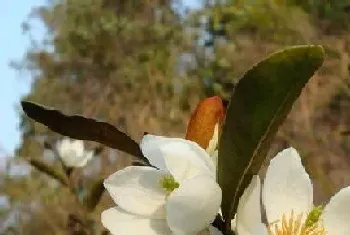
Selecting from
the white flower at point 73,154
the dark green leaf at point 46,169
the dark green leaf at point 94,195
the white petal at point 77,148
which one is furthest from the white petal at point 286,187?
the white petal at point 77,148

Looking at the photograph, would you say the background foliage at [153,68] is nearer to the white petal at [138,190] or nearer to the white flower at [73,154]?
the white flower at [73,154]

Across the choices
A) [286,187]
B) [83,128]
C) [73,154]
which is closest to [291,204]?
[286,187]

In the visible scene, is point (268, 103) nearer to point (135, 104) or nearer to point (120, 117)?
point (120, 117)

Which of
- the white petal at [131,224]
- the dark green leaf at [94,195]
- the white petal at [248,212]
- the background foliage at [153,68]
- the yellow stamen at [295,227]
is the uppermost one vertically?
the white petal at [248,212]

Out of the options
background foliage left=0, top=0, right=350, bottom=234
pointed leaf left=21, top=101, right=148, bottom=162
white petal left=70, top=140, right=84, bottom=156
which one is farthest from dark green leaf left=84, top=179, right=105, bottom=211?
background foliage left=0, top=0, right=350, bottom=234

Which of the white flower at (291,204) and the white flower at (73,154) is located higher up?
the white flower at (291,204)

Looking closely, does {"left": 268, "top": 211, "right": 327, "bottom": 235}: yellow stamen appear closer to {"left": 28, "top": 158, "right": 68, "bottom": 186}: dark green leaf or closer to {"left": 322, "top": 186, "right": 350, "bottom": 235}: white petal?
{"left": 322, "top": 186, "right": 350, "bottom": 235}: white petal
